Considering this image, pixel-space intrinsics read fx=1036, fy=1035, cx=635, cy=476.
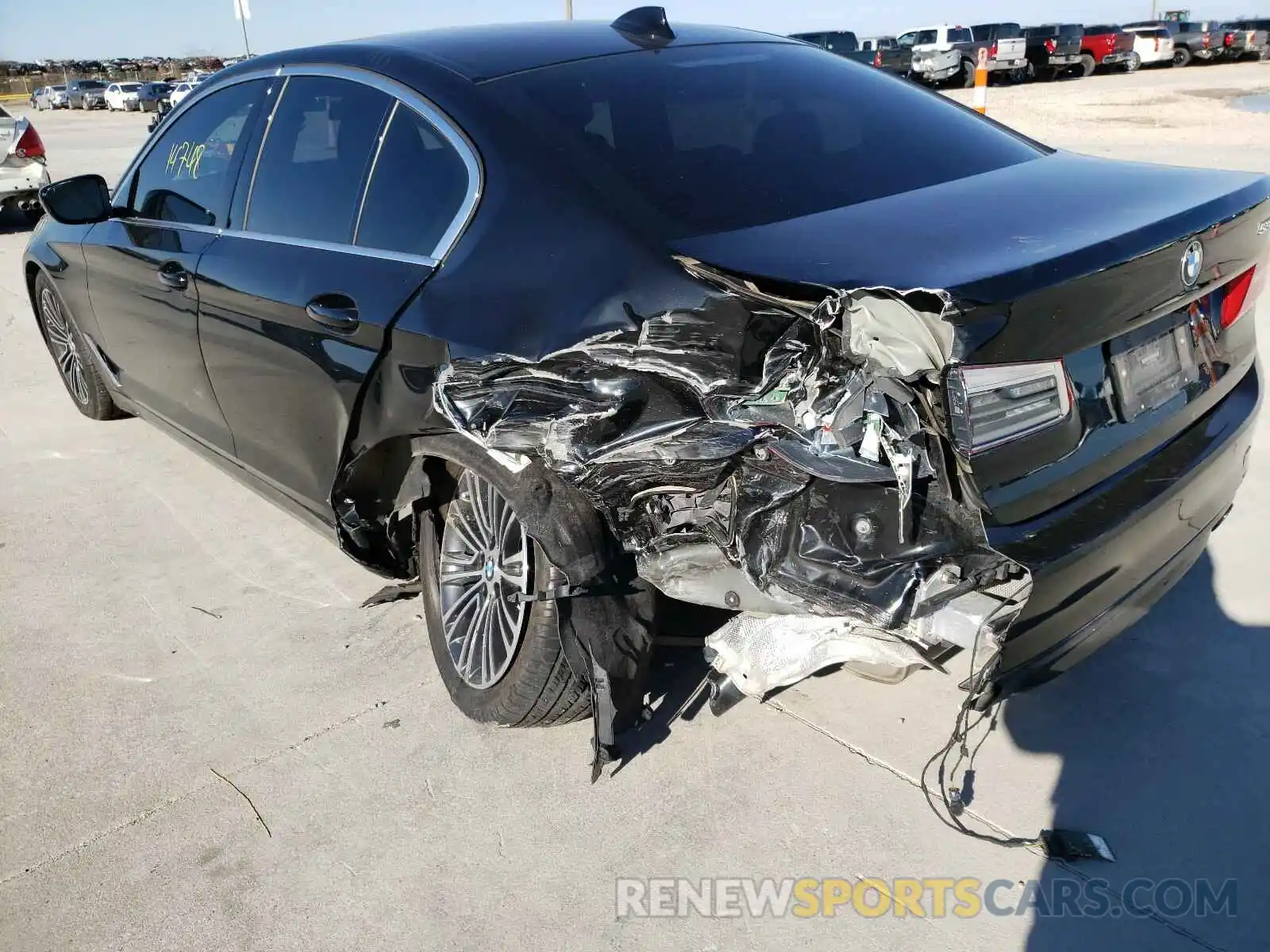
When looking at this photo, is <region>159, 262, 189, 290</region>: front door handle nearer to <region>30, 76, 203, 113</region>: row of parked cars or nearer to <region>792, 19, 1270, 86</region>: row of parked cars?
<region>792, 19, 1270, 86</region>: row of parked cars

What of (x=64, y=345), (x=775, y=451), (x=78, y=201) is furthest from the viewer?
(x=64, y=345)

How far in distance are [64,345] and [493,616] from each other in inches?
161

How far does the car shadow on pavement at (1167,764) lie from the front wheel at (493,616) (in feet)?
4.14

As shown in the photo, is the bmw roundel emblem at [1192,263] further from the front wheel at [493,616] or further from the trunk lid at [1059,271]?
the front wheel at [493,616]

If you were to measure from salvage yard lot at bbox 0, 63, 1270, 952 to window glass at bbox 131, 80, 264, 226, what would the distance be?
4.62 ft

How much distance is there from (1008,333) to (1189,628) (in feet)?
5.76

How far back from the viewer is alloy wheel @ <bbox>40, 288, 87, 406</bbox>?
5449 millimetres

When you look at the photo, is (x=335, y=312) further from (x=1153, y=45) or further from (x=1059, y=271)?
(x=1153, y=45)

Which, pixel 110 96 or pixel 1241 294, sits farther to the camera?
pixel 110 96

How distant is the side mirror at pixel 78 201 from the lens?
4234 millimetres

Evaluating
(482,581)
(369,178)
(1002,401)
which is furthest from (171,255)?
(1002,401)

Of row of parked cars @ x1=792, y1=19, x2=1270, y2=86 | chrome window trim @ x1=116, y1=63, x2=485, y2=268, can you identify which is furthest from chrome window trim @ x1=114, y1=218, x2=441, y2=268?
row of parked cars @ x1=792, y1=19, x2=1270, y2=86

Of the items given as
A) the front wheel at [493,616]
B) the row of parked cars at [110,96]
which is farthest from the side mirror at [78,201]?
the row of parked cars at [110,96]

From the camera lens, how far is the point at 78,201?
426cm
